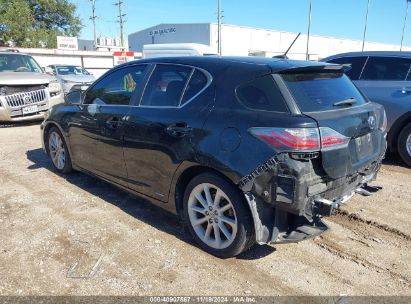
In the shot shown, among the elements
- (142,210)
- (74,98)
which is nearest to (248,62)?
(142,210)

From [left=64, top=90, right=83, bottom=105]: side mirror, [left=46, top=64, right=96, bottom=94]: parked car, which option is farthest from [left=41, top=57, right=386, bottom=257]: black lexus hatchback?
[left=46, top=64, right=96, bottom=94]: parked car

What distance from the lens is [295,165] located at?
264cm

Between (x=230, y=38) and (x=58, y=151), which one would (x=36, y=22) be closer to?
(x=230, y=38)

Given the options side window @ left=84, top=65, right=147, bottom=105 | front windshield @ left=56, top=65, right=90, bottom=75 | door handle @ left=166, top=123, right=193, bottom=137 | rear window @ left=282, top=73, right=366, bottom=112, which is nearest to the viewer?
rear window @ left=282, top=73, right=366, bottom=112

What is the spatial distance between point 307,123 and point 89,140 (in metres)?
2.88

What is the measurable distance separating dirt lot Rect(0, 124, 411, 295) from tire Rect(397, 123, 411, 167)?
1.56 meters

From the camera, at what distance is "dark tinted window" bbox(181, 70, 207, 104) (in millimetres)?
3293

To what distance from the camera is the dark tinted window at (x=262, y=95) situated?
281cm

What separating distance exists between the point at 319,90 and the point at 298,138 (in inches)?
28.1

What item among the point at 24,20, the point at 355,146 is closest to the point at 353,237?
the point at 355,146

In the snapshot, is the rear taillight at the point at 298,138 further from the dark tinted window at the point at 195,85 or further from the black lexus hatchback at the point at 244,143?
the dark tinted window at the point at 195,85

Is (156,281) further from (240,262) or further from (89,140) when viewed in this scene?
(89,140)

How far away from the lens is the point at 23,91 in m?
9.05

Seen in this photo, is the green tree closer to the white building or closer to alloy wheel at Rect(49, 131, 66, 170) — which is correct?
the white building
